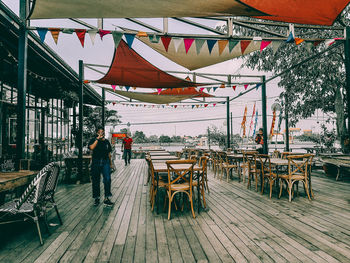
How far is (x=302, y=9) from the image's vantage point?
2.62 m

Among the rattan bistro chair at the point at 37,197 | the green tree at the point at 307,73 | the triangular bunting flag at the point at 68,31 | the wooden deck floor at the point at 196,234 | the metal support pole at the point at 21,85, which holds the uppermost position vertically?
the green tree at the point at 307,73

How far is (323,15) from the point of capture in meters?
2.80

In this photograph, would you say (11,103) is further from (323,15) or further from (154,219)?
(323,15)

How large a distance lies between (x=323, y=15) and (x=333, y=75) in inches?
326

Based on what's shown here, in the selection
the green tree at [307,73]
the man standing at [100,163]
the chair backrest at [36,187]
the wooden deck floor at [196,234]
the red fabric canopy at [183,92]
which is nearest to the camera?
the wooden deck floor at [196,234]

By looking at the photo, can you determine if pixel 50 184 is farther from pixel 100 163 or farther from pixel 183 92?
pixel 183 92

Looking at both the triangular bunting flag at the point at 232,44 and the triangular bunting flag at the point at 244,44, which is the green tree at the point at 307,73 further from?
the triangular bunting flag at the point at 232,44

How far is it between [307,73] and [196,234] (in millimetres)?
10257

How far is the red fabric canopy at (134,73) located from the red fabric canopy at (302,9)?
3.06 metres

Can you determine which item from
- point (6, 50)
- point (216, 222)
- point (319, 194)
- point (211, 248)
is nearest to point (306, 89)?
point (319, 194)

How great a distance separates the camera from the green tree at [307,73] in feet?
30.5

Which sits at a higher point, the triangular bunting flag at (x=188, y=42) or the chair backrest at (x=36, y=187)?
the triangular bunting flag at (x=188, y=42)

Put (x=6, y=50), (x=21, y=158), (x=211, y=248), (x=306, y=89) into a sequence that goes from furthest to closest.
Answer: (x=306, y=89), (x=6, y=50), (x=21, y=158), (x=211, y=248)

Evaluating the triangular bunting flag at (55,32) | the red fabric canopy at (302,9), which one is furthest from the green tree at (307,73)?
the triangular bunting flag at (55,32)
